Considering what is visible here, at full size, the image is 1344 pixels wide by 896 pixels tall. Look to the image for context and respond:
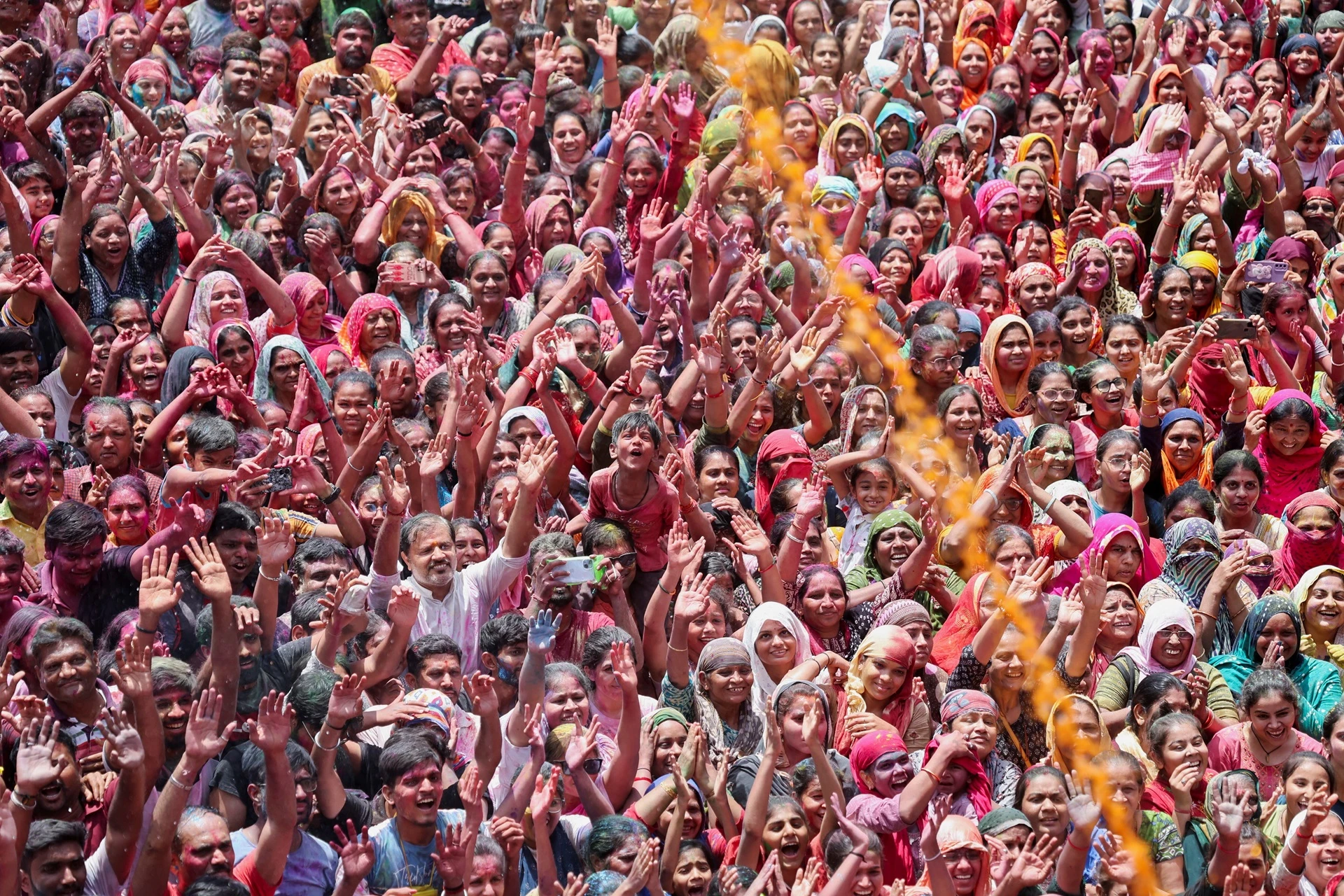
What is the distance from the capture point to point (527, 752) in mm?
6871

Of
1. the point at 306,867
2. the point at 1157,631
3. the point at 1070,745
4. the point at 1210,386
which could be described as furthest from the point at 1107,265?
the point at 306,867

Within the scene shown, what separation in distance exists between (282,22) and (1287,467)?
506 centimetres

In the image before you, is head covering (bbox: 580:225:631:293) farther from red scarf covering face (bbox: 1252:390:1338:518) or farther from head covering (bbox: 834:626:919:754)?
red scarf covering face (bbox: 1252:390:1338:518)

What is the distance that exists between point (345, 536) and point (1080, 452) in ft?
9.73

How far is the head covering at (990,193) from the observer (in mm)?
10344

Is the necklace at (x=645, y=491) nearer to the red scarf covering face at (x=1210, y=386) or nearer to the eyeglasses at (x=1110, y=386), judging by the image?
the eyeglasses at (x=1110, y=386)

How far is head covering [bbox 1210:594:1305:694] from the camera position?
7949 mm

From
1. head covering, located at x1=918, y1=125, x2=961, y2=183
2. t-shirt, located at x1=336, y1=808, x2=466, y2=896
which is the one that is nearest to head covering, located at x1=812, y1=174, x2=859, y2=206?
head covering, located at x1=918, y1=125, x2=961, y2=183

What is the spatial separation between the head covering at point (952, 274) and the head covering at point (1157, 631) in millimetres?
2350

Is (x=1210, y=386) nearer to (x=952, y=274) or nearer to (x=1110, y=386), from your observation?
(x=1110, y=386)

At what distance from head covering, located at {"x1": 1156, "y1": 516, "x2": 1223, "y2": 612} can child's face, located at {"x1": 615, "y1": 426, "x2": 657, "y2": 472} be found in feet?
6.39

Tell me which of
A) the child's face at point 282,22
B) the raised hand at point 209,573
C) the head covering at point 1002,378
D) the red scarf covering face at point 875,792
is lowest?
the red scarf covering face at point 875,792

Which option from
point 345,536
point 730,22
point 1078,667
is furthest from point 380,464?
point 730,22

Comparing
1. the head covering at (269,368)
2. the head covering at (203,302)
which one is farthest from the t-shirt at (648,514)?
the head covering at (203,302)
